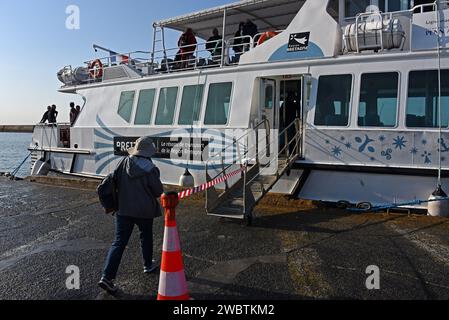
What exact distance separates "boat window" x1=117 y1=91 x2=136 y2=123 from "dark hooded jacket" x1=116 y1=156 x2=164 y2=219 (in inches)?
285

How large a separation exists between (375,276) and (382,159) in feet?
11.1

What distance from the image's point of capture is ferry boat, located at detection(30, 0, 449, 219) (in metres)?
6.88

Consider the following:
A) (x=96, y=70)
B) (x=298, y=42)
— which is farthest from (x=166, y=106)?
(x=96, y=70)

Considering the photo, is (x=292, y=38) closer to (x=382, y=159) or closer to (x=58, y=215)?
(x=382, y=159)

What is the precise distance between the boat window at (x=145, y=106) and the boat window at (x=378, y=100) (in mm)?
5548

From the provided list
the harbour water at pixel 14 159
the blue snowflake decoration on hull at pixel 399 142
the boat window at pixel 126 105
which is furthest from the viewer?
the harbour water at pixel 14 159

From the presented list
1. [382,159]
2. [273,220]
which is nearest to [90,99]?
[273,220]

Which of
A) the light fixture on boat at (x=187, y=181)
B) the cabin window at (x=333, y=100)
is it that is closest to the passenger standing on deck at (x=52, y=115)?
the light fixture on boat at (x=187, y=181)

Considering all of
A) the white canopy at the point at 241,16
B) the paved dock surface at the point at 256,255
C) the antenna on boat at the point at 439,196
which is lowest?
the paved dock surface at the point at 256,255

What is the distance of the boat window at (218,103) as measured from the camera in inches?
355

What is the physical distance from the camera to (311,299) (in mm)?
3727

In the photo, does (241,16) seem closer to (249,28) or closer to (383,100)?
(249,28)

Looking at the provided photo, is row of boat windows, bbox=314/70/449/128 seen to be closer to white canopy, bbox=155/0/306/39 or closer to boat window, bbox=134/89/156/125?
white canopy, bbox=155/0/306/39

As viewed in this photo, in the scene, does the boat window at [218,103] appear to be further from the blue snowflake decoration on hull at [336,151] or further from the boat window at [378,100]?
the boat window at [378,100]
